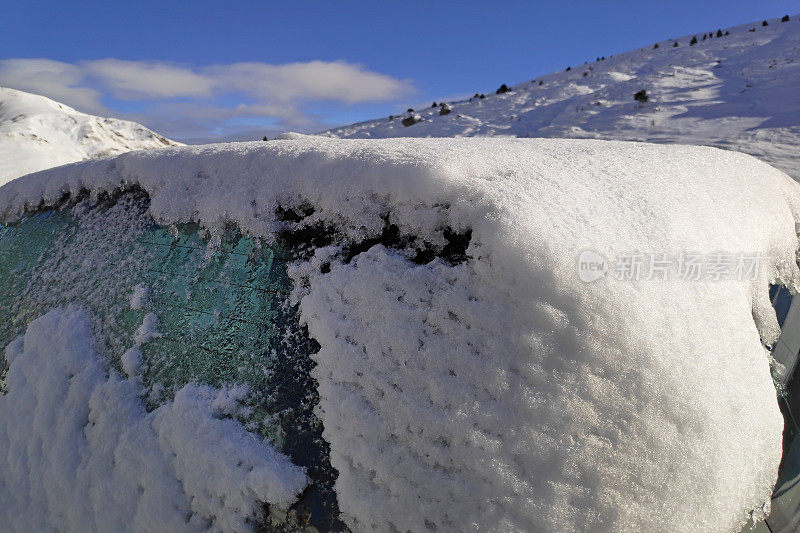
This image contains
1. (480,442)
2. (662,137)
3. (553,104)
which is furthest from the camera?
(553,104)

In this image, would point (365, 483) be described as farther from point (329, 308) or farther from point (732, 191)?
point (732, 191)

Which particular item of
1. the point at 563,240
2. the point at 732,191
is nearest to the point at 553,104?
the point at 732,191

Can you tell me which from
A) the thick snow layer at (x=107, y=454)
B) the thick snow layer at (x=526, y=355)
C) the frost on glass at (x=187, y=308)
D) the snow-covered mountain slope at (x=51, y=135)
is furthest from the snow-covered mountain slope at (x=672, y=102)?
the thick snow layer at (x=107, y=454)

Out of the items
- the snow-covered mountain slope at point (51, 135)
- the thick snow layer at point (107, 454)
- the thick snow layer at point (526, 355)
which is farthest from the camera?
the snow-covered mountain slope at point (51, 135)

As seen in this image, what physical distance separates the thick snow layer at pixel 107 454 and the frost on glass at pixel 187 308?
0.05 meters

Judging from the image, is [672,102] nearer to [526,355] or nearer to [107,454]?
[526,355]

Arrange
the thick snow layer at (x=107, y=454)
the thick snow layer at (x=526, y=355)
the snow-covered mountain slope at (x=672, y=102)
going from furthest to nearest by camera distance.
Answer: the snow-covered mountain slope at (x=672, y=102) < the thick snow layer at (x=107, y=454) < the thick snow layer at (x=526, y=355)

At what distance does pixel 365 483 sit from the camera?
0.90 meters

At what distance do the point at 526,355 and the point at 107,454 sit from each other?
1147mm

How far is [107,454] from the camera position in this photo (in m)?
1.19

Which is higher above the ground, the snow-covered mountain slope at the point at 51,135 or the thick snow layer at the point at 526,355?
the snow-covered mountain slope at the point at 51,135

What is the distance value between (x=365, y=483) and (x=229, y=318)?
0.58 m

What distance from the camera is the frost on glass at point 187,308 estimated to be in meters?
1.05

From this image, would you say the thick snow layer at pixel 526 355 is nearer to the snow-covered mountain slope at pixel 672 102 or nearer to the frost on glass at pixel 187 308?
the frost on glass at pixel 187 308
